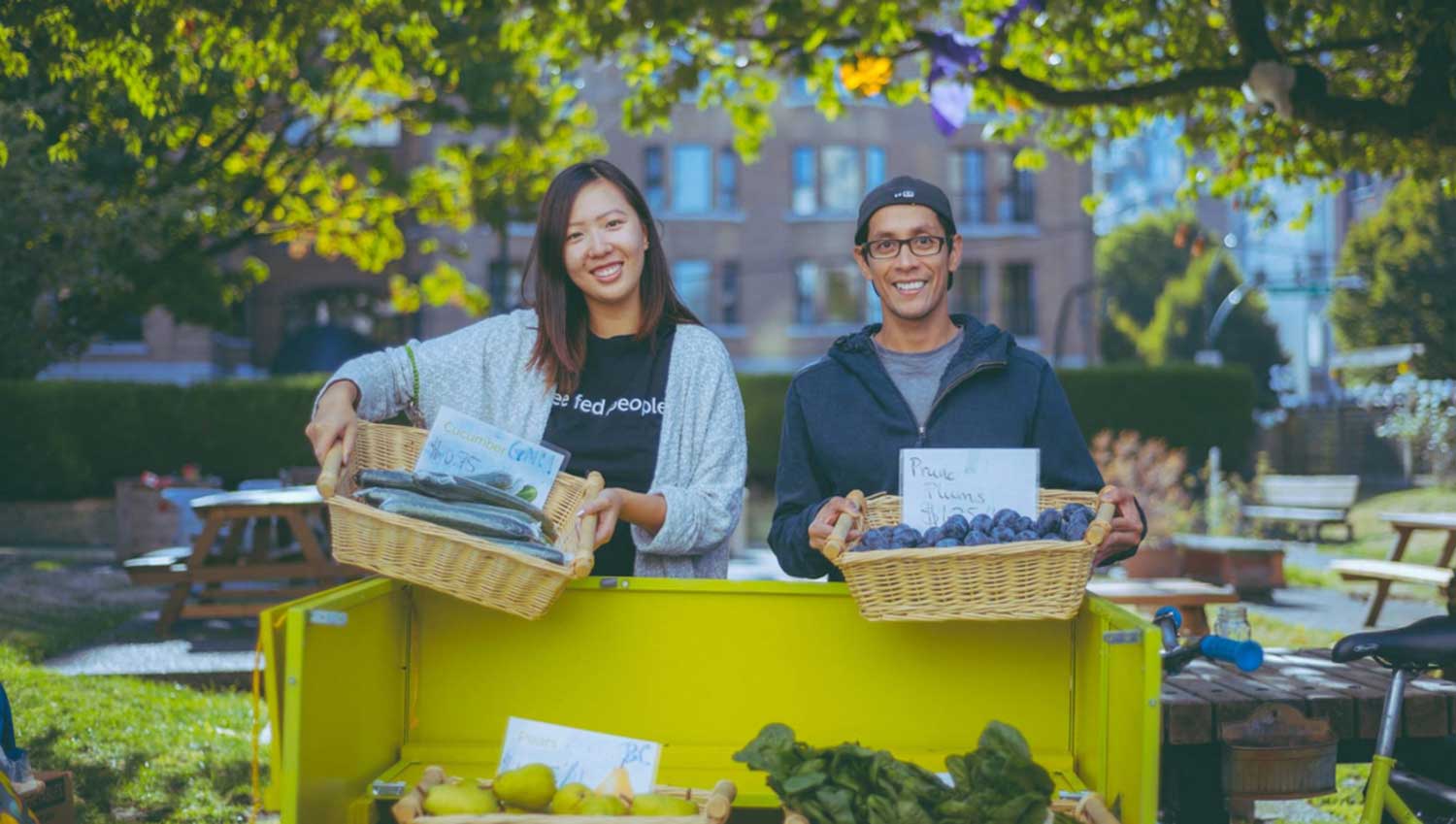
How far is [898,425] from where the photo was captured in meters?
3.01

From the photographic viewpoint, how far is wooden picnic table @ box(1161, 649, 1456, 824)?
381 centimetres

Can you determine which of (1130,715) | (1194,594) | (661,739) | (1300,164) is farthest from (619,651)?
(1300,164)

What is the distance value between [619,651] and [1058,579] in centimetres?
90

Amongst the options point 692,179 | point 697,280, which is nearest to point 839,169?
point 692,179

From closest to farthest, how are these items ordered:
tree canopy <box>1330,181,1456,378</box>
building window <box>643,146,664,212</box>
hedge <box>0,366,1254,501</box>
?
hedge <box>0,366,1254,501</box>, tree canopy <box>1330,181,1456,378</box>, building window <box>643,146,664,212</box>

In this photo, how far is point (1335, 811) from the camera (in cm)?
535

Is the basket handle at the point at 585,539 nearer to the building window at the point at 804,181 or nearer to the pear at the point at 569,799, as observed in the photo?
the pear at the point at 569,799

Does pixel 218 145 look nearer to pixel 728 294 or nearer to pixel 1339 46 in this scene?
pixel 1339 46

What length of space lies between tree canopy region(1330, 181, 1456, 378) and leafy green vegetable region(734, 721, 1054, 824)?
3005 cm

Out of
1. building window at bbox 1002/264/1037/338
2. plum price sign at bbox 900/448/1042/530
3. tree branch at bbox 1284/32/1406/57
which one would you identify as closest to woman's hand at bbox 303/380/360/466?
plum price sign at bbox 900/448/1042/530

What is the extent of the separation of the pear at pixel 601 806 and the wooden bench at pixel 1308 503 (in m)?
17.7

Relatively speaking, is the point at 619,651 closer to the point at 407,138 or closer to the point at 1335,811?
the point at 1335,811

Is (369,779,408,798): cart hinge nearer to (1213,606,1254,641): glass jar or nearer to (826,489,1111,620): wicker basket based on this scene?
(826,489,1111,620): wicker basket

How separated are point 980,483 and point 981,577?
29 cm
